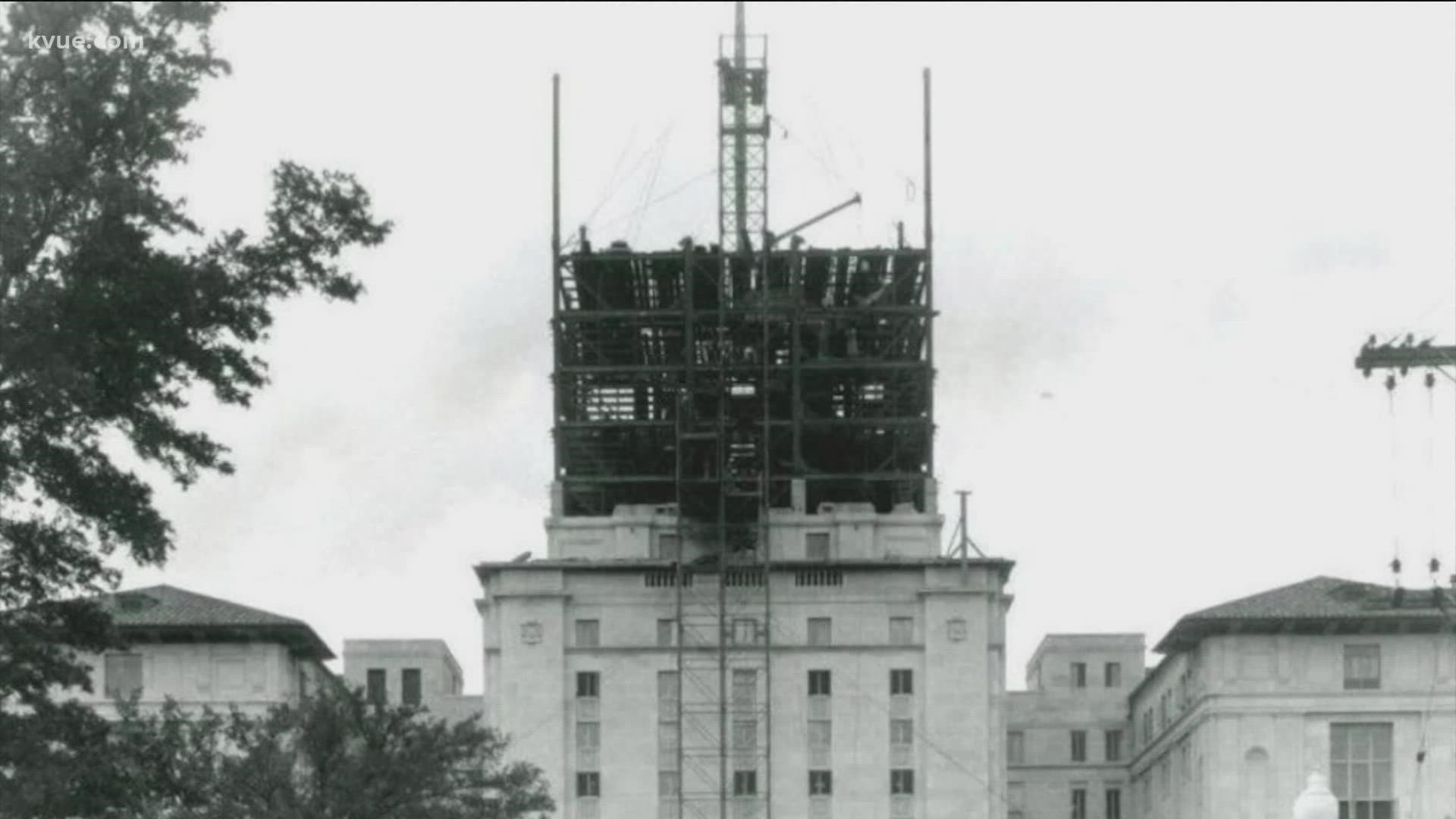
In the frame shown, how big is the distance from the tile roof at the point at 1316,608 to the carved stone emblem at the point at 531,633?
24232 mm

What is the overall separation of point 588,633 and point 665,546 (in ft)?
17.1

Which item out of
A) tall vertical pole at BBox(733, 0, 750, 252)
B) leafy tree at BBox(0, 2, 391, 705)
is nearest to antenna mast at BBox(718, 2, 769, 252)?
tall vertical pole at BBox(733, 0, 750, 252)

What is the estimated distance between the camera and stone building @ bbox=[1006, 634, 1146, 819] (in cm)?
15125

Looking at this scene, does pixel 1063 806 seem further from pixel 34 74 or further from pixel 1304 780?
pixel 34 74

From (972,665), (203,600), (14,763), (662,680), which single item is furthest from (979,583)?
(14,763)

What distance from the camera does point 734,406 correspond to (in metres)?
128

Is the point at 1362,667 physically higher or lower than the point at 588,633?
lower

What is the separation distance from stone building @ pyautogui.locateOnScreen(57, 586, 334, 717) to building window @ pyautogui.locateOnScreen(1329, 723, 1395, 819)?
37.9 metres

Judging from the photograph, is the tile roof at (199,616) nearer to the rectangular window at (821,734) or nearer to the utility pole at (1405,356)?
the rectangular window at (821,734)

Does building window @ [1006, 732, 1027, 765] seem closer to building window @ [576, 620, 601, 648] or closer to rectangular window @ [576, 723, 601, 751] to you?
building window @ [576, 620, 601, 648]

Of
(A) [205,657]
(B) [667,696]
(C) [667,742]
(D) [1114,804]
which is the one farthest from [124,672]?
(D) [1114,804]

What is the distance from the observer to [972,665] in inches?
4855

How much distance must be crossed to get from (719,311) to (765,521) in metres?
8.25

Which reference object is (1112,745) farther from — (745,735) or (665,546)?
(745,735)
